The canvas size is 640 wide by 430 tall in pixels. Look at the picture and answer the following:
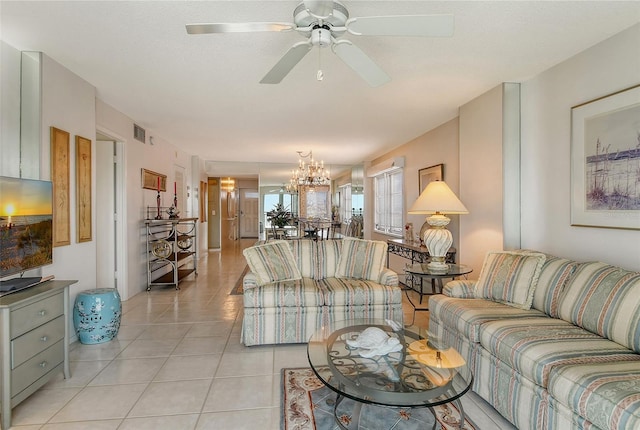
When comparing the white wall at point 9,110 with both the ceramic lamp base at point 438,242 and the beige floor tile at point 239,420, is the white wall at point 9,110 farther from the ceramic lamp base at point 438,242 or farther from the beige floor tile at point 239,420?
the ceramic lamp base at point 438,242

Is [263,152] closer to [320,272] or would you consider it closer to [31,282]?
[320,272]

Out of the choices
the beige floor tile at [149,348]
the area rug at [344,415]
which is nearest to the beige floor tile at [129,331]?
the beige floor tile at [149,348]

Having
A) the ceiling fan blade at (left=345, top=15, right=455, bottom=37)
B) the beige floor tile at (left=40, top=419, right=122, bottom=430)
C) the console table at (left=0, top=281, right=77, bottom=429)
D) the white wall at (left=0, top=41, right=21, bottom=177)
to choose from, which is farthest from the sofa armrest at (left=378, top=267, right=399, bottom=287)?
the white wall at (left=0, top=41, right=21, bottom=177)

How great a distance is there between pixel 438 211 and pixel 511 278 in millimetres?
918

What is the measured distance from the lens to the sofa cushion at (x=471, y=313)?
7.27 feet

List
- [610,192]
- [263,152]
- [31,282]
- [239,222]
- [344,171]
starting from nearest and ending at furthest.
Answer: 1. [31,282]
2. [610,192]
3. [263,152]
4. [344,171]
5. [239,222]

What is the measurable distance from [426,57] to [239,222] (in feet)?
35.2

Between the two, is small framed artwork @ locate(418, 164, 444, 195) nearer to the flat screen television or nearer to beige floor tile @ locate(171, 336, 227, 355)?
beige floor tile @ locate(171, 336, 227, 355)

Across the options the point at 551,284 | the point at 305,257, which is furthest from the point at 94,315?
the point at 551,284

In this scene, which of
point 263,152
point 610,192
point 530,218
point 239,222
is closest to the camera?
point 610,192

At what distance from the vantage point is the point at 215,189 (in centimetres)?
1023

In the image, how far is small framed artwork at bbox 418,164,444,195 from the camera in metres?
4.71

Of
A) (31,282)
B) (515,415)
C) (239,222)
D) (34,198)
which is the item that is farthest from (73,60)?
(239,222)

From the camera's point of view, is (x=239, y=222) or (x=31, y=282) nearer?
(x=31, y=282)
